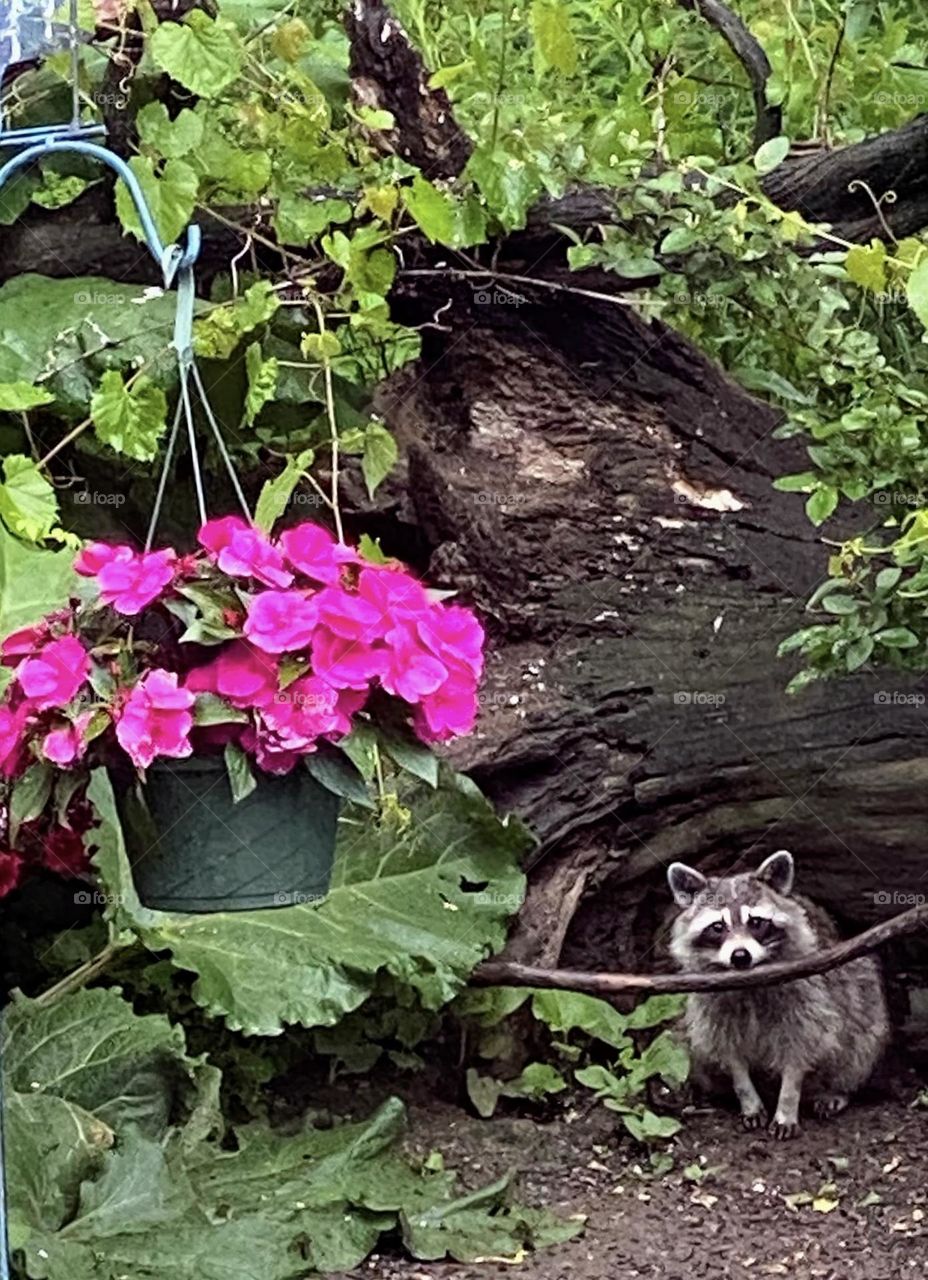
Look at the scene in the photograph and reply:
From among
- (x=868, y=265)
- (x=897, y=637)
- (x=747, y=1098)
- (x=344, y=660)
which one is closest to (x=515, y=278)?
(x=868, y=265)

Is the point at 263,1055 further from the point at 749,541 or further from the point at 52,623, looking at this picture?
the point at 52,623

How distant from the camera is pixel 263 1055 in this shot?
3.78 m

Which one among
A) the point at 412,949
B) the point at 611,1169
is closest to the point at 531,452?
the point at 412,949

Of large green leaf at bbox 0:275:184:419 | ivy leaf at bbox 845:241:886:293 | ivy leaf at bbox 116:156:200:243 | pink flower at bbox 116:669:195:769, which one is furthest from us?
large green leaf at bbox 0:275:184:419

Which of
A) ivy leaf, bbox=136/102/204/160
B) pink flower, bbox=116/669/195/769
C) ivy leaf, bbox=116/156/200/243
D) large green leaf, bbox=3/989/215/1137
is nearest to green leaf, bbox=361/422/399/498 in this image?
ivy leaf, bbox=116/156/200/243

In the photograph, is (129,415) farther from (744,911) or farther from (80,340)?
(744,911)

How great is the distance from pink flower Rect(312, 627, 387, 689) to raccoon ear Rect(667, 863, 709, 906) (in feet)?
6.35

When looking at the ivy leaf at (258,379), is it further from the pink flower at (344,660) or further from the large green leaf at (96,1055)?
the pink flower at (344,660)

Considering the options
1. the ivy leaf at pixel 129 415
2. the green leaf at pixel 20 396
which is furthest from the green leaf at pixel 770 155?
the green leaf at pixel 20 396

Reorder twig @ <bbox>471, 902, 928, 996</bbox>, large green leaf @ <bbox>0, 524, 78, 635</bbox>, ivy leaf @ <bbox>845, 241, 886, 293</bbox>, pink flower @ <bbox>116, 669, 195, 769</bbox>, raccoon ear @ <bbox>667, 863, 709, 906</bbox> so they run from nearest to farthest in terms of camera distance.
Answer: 1. pink flower @ <bbox>116, 669, 195, 769</bbox>
2. large green leaf @ <bbox>0, 524, 78, 635</bbox>
3. ivy leaf @ <bbox>845, 241, 886, 293</bbox>
4. twig @ <bbox>471, 902, 928, 996</bbox>
5. raccoon ear @ <bbox>667, 863, 709, 906</bbox>

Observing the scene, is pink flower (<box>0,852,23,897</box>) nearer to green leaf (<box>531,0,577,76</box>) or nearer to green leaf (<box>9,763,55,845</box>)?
green leaf (<box>9,763,55,845</box>)

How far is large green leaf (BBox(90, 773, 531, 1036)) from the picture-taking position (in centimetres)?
327

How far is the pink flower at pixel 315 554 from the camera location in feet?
7.02

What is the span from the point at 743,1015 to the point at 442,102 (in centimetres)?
199
